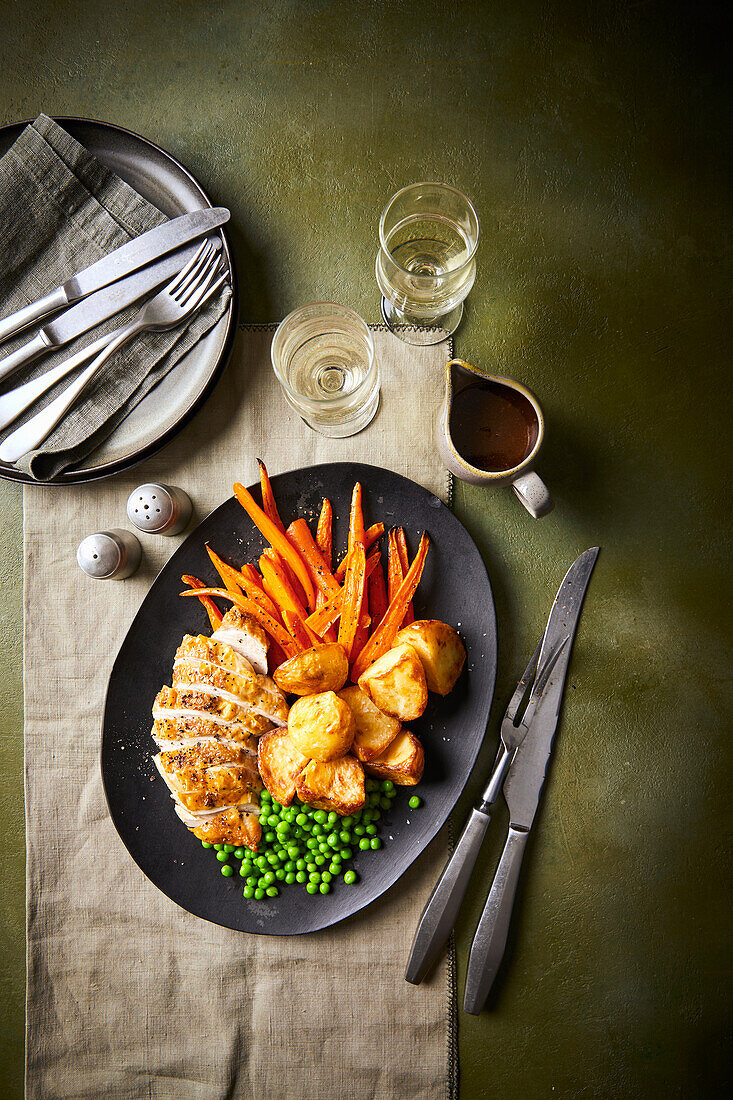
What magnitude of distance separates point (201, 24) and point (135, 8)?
0.78 ft

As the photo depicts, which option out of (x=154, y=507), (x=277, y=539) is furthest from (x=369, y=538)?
(x=154, y=507)

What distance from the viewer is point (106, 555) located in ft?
6.70

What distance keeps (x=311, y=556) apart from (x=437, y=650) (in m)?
0.49

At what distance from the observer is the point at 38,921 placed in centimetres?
218

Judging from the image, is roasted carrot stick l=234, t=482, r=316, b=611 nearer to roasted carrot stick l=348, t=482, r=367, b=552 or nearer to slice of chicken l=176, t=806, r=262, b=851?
roasted carrot stick l=348, t=482, r=367, b=552

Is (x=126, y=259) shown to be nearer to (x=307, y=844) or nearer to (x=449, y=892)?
(x=307, y=844)

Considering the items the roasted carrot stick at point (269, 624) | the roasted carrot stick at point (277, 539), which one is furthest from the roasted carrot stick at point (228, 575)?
the roasted carrot stick at point (277, 539)

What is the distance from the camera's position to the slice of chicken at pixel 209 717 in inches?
75.5

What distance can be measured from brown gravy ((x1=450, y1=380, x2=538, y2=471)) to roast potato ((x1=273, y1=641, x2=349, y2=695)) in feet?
2.30

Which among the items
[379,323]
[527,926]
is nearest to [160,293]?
[379,323]

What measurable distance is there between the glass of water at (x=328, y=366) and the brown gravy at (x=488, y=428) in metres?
0.29

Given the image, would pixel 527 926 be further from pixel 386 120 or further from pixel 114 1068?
pixel 386 120

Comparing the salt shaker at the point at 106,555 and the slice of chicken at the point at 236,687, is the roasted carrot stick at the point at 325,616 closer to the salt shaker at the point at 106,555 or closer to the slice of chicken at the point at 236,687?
the slice of chicken at the point at 236,687

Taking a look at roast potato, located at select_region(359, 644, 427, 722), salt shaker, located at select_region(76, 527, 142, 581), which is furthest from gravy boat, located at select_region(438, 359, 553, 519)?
salt shaker, located at select_region(76, 527, 142, 581)
